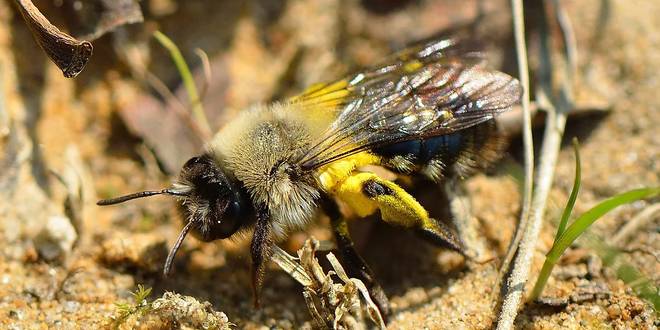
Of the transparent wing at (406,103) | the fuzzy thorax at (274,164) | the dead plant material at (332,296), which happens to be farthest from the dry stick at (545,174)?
the fuzzy thorax at (274,164)

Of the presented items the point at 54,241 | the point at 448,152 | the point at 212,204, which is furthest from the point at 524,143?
the point at 54,241

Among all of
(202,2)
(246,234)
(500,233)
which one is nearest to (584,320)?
(500,233)

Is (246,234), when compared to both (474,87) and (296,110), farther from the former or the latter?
(474,87)

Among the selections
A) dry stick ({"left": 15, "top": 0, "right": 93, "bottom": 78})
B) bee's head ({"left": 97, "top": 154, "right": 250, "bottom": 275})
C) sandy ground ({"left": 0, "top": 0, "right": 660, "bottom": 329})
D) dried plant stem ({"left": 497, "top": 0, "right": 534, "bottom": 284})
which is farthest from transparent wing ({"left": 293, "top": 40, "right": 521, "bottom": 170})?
dry stick ({"left": 15, "top": 0, "right": 93, "bottom": 78})

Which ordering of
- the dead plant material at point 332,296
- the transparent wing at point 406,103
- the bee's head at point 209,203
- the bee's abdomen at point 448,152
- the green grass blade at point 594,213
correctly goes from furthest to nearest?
the bee's abdomen at point 448,152 < the transparent wing at point 406,103 < the bee's head at point 209,203 < the dead plant material at point 332,296 < the green grass blade at point 594,213

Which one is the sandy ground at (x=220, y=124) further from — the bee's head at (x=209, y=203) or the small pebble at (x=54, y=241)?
the bee's head at (x=209, y=203)

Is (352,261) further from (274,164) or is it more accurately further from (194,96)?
(194,96)
